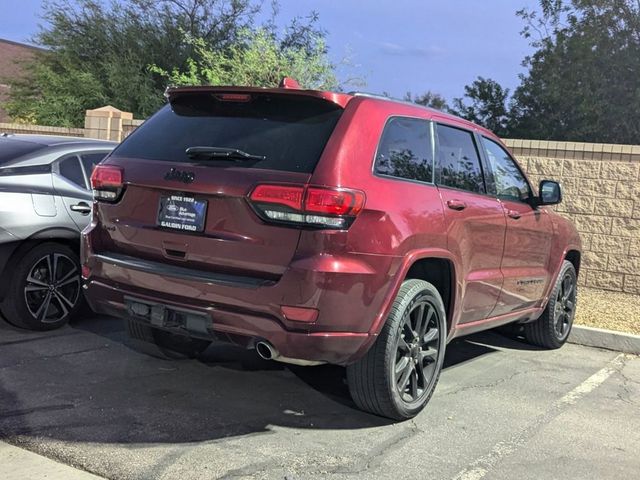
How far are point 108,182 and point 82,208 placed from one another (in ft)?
6.28

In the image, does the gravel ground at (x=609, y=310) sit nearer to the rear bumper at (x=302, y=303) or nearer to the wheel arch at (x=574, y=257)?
the wheel arch at (x=574, y=257)

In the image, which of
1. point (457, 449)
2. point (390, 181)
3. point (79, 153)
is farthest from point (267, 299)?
point (79, 153)

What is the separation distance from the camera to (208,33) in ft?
67.8

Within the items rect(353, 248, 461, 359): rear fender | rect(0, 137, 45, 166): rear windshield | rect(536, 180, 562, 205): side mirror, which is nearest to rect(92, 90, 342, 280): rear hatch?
rect(353, 248, 461, 359): rear fender

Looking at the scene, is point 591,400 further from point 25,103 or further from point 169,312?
point 25,103

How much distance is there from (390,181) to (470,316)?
4.77 ft

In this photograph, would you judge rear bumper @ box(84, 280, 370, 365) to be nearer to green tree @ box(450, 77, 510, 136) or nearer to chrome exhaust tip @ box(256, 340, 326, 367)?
chrome exhaust tip @ box(256, 340, 326, 367)

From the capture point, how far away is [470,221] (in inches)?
178

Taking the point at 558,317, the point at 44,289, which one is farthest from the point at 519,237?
the point at 44,289

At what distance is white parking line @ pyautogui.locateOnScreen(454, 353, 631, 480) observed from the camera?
3.56 meters

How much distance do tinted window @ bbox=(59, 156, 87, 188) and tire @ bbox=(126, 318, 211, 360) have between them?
5.20 ft

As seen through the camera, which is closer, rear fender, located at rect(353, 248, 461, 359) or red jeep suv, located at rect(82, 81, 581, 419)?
red jeep suv, located at rect(82, 81, 581, 419)

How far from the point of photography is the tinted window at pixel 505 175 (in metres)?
5.23

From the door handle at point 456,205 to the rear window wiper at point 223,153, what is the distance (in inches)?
52.6
